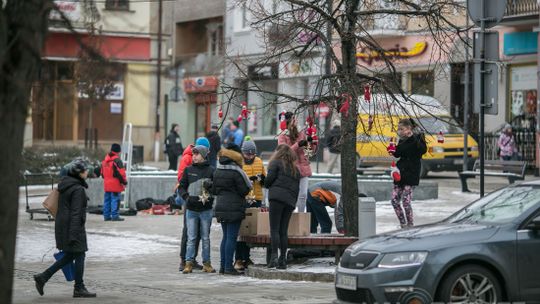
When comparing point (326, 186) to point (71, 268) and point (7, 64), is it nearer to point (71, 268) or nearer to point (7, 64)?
point (71, 268)

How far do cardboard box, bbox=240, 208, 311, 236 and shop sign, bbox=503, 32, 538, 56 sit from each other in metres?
24.1

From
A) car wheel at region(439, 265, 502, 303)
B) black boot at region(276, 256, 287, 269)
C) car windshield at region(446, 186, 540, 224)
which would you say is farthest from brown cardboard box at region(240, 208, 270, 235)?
car wheel at region(439, 265, 502, 303)

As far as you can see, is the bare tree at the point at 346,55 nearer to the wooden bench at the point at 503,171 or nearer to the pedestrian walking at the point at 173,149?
the wooden bench at the point at 503,171

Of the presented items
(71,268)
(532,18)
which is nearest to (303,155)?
(71,268)

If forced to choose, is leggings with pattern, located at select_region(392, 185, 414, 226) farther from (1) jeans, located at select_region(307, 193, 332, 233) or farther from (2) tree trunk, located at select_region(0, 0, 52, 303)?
(2) tree trunk, located at select_region(0, 0, 52, 303)

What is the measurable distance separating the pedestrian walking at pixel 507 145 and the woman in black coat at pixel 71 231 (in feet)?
76.3

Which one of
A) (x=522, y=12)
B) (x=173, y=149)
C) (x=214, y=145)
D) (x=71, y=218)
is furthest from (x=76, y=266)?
(x=522, y=12)

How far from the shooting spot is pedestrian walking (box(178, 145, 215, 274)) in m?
16.5

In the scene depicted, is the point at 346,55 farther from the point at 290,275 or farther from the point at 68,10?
the point at 68,10

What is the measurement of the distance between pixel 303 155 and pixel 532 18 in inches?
860

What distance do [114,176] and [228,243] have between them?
900 centimetres

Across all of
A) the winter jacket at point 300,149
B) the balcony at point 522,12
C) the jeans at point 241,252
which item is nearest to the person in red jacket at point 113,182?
the winter jacket at point 300,149

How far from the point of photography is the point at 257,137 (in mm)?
52562

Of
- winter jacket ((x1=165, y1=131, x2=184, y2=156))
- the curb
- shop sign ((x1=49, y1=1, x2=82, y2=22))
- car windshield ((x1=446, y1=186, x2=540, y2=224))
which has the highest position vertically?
shop sign ((x1=49, y1=1, x2=82, y2=22))
